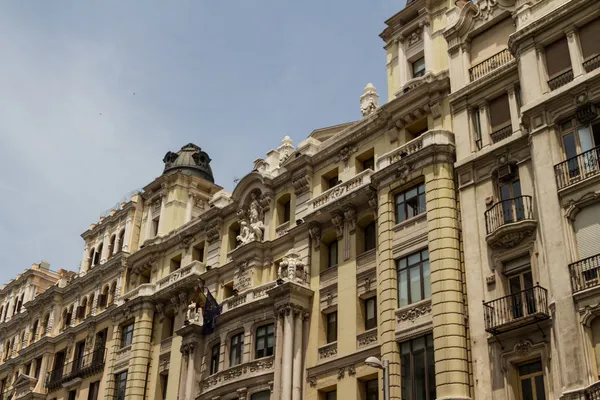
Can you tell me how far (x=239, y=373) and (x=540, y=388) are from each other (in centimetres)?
1817

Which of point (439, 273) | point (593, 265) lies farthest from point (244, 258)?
point (593, 265)

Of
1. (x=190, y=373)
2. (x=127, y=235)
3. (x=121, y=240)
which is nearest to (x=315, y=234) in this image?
(x=190, y=373)

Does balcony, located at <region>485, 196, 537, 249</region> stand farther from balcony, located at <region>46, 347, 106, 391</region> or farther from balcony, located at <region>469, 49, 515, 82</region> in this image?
balcony, located at <region>46, 347, 106, 391</region>

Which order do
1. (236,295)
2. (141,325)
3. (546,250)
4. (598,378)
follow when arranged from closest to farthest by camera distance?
(598,378) → (546,250) → (236,295) → (141,325)

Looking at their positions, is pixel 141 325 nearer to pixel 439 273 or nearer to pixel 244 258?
pixel 244 258

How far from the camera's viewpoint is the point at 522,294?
3175cm

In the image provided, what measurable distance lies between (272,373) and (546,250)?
16.8 metres

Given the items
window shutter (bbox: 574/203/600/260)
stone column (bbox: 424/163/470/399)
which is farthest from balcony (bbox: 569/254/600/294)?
stone column (bbox: 424/163/470/399)

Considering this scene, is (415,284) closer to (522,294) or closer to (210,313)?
(522,294)

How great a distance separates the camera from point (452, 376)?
32.5 meters

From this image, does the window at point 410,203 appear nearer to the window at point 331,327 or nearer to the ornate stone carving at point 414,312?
the ornate stone carving at point 414,312

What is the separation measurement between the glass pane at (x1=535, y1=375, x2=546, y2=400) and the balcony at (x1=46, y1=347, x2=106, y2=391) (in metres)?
34.0

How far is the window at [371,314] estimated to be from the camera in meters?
39.3

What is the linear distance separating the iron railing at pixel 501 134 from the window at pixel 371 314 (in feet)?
31.4
